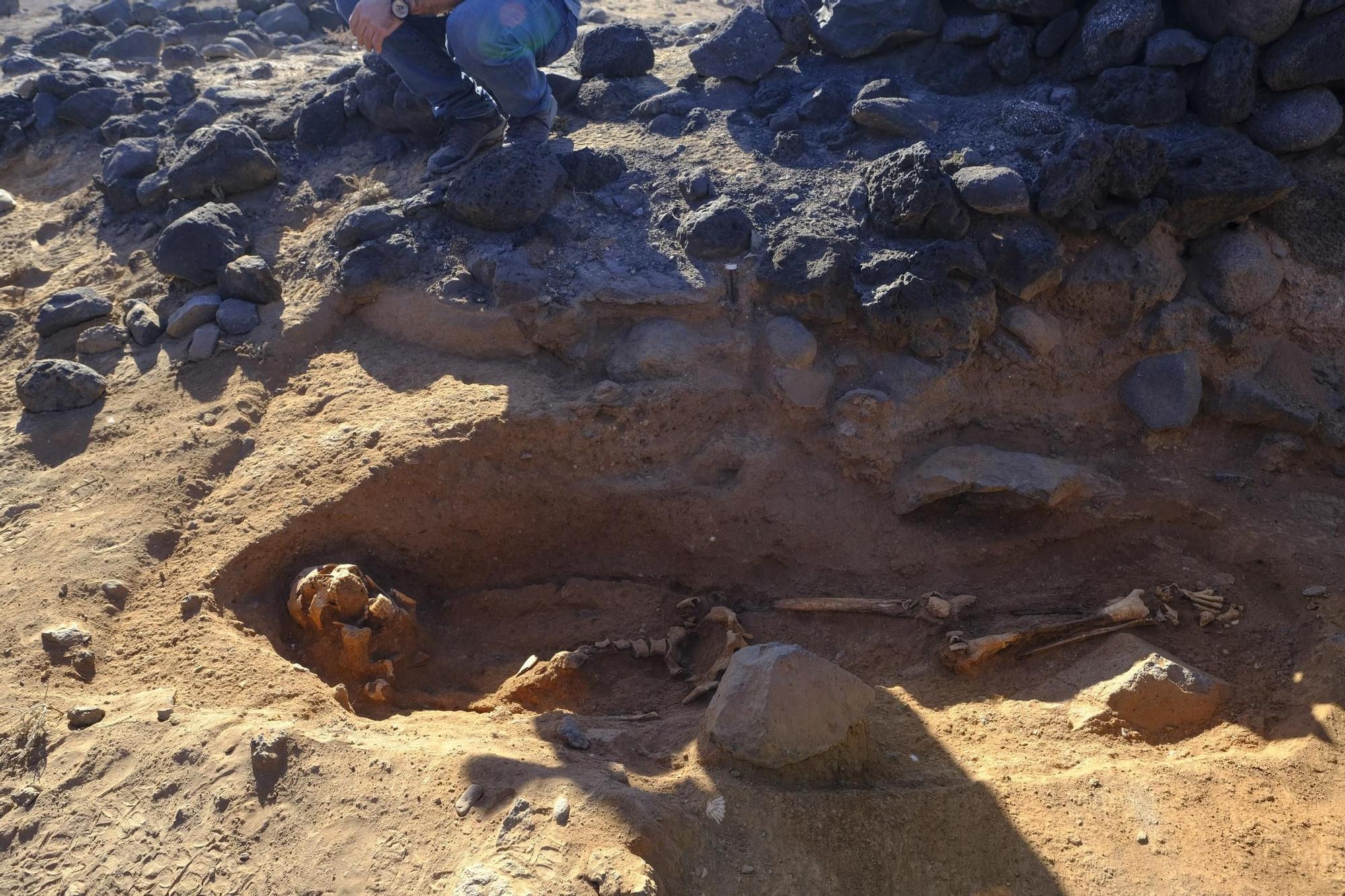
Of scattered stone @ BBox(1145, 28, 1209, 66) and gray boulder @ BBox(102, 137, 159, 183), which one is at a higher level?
scattered stone @ BBox(1145, 28, 1209, 66)

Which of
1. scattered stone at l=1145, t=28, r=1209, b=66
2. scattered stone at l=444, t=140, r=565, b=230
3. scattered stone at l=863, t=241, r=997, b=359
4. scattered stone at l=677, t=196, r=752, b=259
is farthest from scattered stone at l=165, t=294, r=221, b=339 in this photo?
scattered stone at l=1145, t=28, r=1209, b=66

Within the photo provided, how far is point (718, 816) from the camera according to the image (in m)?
2.47

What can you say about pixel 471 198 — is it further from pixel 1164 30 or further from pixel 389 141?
pixel 1164 30

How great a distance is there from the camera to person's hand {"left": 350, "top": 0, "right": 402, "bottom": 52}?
13.4 ft

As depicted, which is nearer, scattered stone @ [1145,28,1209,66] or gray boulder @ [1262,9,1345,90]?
gray boulder @ [1262,9,1345,90]

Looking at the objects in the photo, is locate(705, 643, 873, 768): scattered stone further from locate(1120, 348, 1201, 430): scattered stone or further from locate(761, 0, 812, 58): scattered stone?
locate(761, 0, 812, 58): scattered stone

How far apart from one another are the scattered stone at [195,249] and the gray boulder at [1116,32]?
3.80 m

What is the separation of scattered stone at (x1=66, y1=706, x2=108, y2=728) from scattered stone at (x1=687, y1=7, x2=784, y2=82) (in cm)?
378

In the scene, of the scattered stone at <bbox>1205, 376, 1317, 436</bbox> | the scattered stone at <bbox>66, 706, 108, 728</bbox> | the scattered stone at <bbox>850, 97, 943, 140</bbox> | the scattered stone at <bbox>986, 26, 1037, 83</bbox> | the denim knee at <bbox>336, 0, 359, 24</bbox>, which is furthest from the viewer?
the denim knee at <bbox>336, 0, 359, 24</bbox>

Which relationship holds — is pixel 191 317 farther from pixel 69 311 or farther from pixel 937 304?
pixel 937 304

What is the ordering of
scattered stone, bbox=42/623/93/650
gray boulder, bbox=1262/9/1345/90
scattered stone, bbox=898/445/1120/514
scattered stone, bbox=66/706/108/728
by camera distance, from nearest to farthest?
scattered stone, bbox=66/706/108/728, scattered stone, bbox=42/623/93/650, scattered stone, bbox=898/445/1120/514, gray boulder, bbox=1262/9/1345/90

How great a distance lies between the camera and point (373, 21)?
4.08 m

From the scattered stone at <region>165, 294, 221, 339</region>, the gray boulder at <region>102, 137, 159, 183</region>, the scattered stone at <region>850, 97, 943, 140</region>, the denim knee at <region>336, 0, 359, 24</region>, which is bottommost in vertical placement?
the scattered stone at <region>165, 294, 221, 339</region>

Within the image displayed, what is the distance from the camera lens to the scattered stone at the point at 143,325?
4102 millimetres
